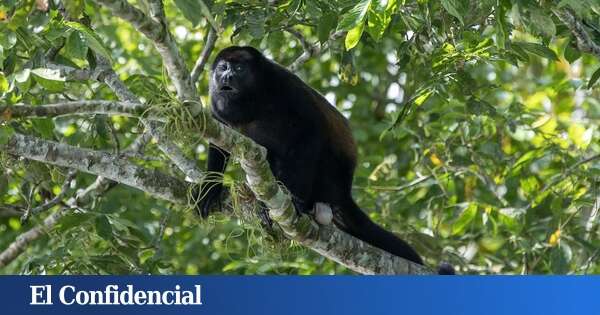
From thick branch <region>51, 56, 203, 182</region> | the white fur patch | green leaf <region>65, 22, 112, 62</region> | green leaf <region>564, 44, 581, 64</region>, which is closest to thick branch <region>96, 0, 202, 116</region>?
green leaf <region>65, 22, 112, 62</region>

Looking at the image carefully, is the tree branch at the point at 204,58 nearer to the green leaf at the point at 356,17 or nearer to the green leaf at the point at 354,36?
the green leaf at the point at 354,36

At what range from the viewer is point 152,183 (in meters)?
3.93

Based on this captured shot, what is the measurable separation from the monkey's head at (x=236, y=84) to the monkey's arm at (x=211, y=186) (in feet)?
0.98

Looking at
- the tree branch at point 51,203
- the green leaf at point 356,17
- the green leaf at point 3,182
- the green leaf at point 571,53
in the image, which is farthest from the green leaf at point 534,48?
the green leaf at point 3,182

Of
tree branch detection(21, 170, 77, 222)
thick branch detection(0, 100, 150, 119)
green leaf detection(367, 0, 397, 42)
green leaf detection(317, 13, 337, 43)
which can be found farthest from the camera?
tree branch detection(21, 170, 77, 222)

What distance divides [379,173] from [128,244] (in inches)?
73.9

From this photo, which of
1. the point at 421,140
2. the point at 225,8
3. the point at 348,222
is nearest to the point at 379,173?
the point at 421,140

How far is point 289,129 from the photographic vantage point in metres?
4.89

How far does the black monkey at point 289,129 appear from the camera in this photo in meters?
4.76

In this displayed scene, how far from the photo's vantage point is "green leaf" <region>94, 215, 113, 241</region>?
420 cm

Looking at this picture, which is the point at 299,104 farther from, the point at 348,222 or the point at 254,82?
the point at 348,222

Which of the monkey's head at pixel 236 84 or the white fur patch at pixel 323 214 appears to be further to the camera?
the monkey's head at pixel 236 84

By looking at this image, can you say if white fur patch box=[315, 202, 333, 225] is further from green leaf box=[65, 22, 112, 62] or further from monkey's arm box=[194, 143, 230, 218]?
green leaf box=[65, 22, 112, 62]

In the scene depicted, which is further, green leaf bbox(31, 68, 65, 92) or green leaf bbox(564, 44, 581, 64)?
green leaf bbox(564, 44, 581, 64)
